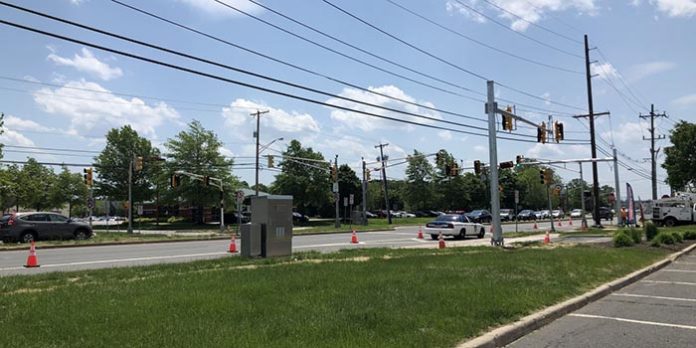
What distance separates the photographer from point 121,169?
69.5 metres

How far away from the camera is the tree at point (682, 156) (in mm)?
49312

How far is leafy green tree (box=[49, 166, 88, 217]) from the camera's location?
90756 mm

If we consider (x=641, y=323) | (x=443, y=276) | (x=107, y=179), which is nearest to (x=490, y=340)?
(x=641, y=323)

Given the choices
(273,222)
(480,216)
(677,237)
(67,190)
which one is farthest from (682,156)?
(67,190)

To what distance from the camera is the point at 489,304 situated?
837 cm

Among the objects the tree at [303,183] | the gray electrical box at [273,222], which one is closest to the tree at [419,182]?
the tree at [303,183]

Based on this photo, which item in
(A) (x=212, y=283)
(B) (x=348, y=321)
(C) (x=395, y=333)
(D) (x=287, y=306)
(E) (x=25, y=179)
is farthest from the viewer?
(E) (x=25, y=179)

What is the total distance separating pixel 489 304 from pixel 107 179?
6873 centimetres

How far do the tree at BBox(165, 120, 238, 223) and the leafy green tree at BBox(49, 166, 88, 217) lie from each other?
36459 millimetres

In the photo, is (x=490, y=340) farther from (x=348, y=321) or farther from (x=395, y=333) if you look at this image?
(x=348, y=321)

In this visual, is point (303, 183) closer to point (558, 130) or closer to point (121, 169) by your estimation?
point (121, 169)

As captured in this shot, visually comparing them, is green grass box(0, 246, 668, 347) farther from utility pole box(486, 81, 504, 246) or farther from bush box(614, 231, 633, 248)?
utility pole box(486, 81, 504, 246)

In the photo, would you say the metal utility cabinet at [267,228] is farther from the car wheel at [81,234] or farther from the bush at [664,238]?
the car wheel at [81,234]

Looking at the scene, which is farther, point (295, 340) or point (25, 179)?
point (25, 179)
